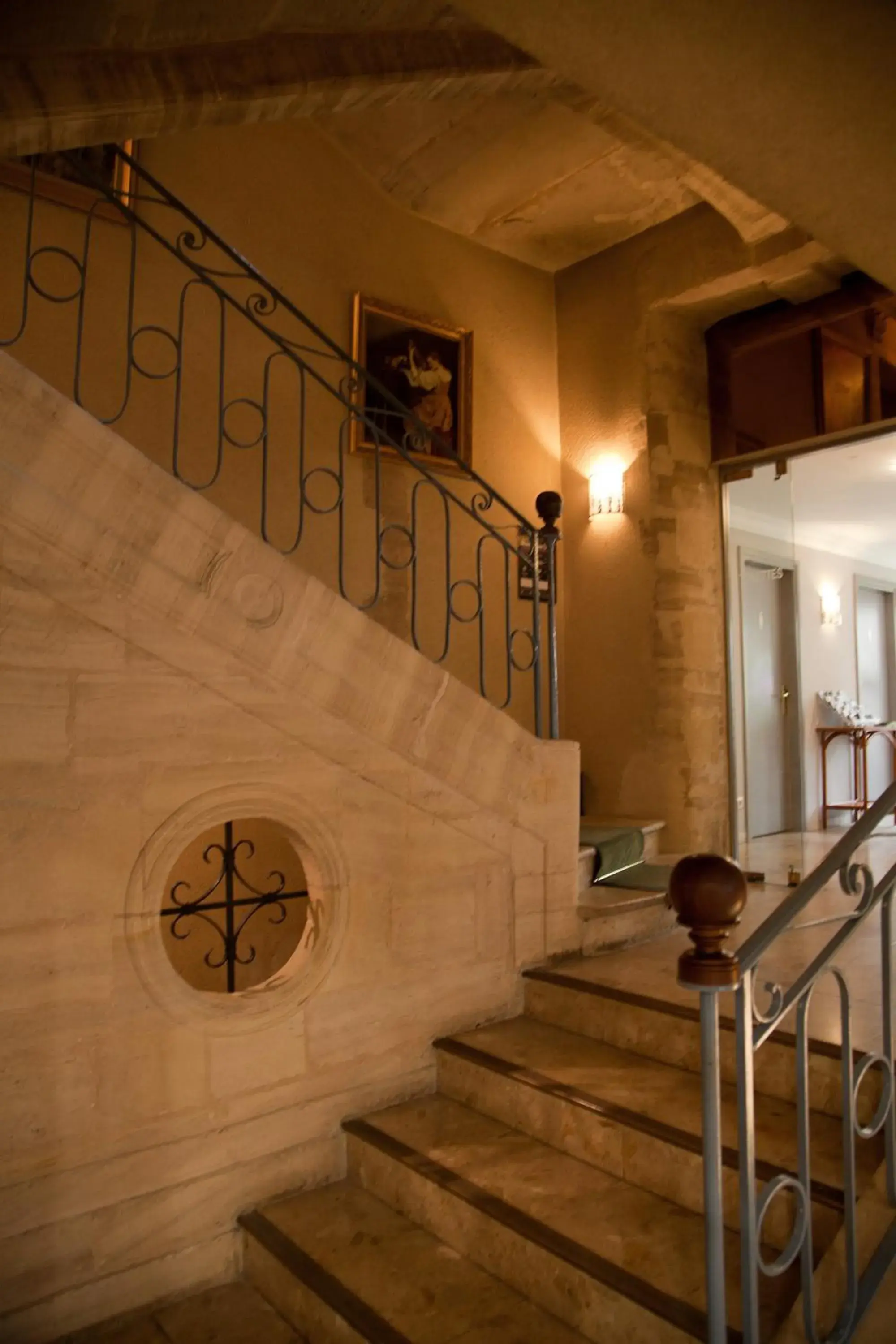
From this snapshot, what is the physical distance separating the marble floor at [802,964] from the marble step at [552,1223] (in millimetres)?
569

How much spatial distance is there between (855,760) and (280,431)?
6213 millimetres

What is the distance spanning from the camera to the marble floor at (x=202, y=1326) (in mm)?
2051

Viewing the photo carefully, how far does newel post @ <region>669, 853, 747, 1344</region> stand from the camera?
54.4 inches

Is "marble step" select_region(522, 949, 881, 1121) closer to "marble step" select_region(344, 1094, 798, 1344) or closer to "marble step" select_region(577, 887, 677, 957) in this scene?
"marble step" select_region(577, 887, 677, 957)

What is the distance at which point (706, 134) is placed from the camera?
4.86ft

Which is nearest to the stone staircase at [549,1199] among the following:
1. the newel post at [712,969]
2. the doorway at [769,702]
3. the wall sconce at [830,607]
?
the newel post at [712,969]

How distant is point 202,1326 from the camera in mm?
2105

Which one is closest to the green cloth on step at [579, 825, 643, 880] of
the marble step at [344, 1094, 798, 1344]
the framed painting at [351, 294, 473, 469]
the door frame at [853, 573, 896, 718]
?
the marble step at [344, 1094, 798, 1344]

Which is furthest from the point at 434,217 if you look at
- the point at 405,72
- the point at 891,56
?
the point at 891,56

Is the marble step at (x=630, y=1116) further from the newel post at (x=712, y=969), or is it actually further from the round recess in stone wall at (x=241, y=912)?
the round recess in stone wall at (x=241, y=912)

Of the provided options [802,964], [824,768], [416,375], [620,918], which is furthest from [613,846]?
[824,768]

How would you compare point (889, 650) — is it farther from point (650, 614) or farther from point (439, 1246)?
point (439, 1246)

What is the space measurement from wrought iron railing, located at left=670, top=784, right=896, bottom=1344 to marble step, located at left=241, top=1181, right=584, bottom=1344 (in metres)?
0.56

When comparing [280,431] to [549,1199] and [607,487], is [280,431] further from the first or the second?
[549,1199]
